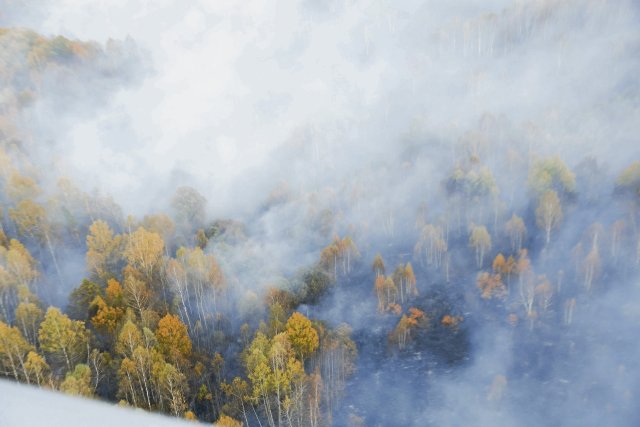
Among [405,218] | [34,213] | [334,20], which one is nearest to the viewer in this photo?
[34,213]

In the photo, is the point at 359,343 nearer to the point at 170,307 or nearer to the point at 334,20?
the point at 170,307

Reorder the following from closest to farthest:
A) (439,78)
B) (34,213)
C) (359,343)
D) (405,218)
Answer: (34,213) → (359,343) → (405,218) → (439,78)

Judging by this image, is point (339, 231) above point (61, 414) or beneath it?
beneath

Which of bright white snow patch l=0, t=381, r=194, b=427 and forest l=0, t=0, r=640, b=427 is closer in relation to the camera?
bright white snow patch l=0, t=381, r=194, b=427

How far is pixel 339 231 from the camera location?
276 feet

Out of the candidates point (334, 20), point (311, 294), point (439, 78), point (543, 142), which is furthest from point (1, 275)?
point (334, 20)

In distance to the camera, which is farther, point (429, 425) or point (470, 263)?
point (470, 263)

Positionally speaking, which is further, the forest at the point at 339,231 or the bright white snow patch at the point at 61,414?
the forest at the point at 339,231

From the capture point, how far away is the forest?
4453cm

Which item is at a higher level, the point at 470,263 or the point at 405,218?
the point at 405,218

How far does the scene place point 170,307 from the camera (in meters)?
52.1

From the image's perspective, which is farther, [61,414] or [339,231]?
[339,231]

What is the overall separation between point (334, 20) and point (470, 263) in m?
143

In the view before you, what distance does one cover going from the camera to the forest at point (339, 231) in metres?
44.5
